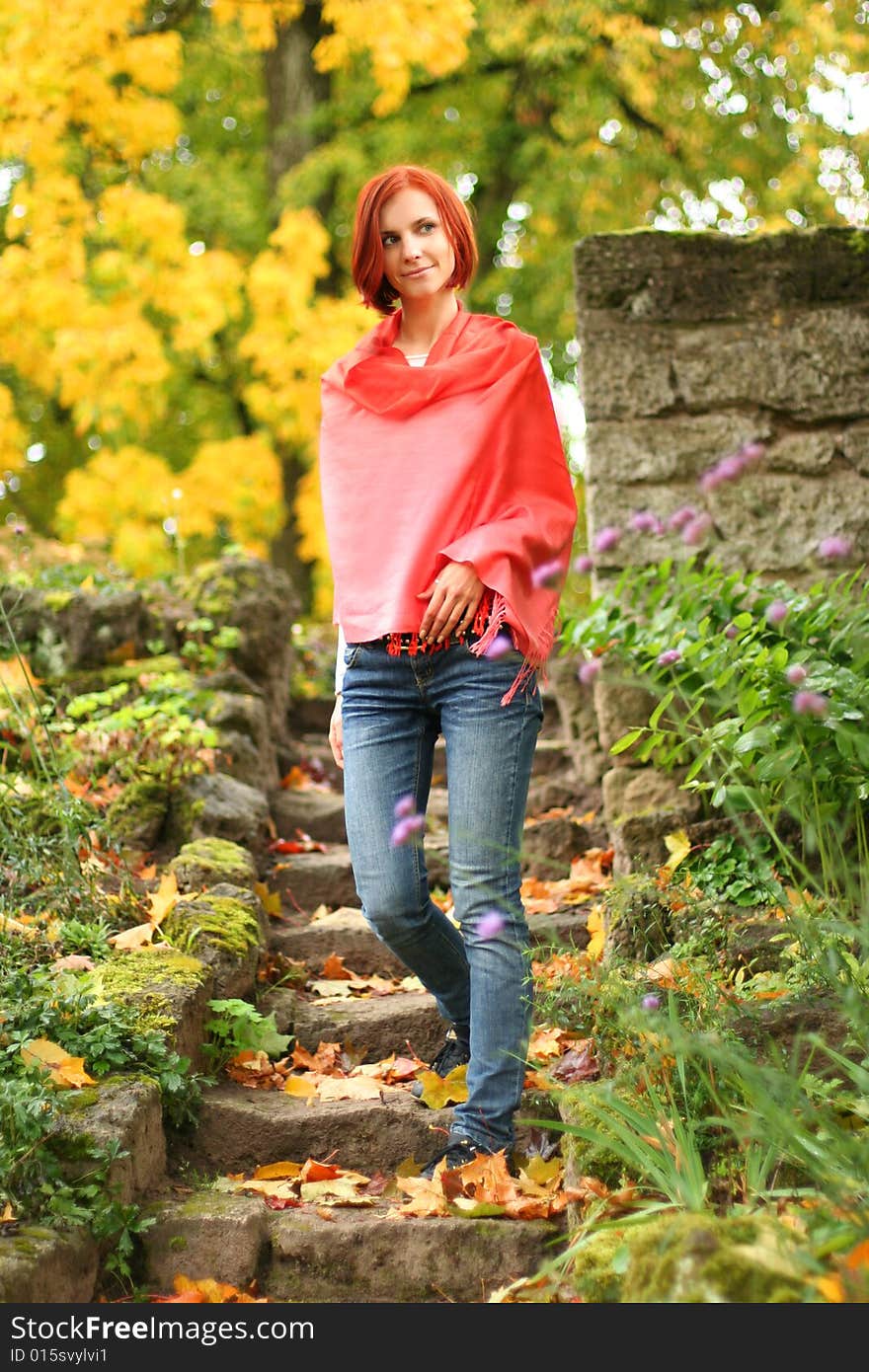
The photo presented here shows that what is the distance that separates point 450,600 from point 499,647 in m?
0.16

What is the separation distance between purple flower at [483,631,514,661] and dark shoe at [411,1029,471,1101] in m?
0.98

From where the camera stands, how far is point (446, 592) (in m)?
2.52

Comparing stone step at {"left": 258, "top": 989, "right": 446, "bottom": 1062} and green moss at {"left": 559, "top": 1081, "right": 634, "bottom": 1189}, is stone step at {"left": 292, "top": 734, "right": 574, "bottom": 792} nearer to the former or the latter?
stone step at {"left": 258, "top": 989, "right": 446, "bottom": 1062}

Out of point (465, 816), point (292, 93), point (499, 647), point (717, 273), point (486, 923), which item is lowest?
point (486, 923)

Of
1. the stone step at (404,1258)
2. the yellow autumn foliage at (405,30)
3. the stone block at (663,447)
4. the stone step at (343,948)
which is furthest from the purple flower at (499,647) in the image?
the yellow autumn foliage at (405,30)

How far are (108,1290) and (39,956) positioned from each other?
37.0 inches

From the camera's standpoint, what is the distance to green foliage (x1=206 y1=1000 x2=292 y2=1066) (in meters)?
3.06

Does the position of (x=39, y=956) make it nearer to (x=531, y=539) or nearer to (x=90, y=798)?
(x=90, y=798)

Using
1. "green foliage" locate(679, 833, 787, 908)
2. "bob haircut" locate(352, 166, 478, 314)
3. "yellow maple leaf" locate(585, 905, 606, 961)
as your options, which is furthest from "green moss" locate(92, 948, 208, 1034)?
"bob haircut" locate(352, 166, 478, 314)

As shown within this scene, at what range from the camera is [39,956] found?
3049mm

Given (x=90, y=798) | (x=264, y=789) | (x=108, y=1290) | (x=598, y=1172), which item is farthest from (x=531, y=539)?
(x=264, y=789)

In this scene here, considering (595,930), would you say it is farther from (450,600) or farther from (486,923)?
(450,600)

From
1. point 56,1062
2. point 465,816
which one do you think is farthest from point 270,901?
point 465,816

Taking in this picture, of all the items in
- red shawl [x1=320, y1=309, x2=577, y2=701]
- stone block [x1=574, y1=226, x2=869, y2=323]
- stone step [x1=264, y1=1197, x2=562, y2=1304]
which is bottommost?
stone step [x1=264, y1=1197, x2=562, y2=1304]
